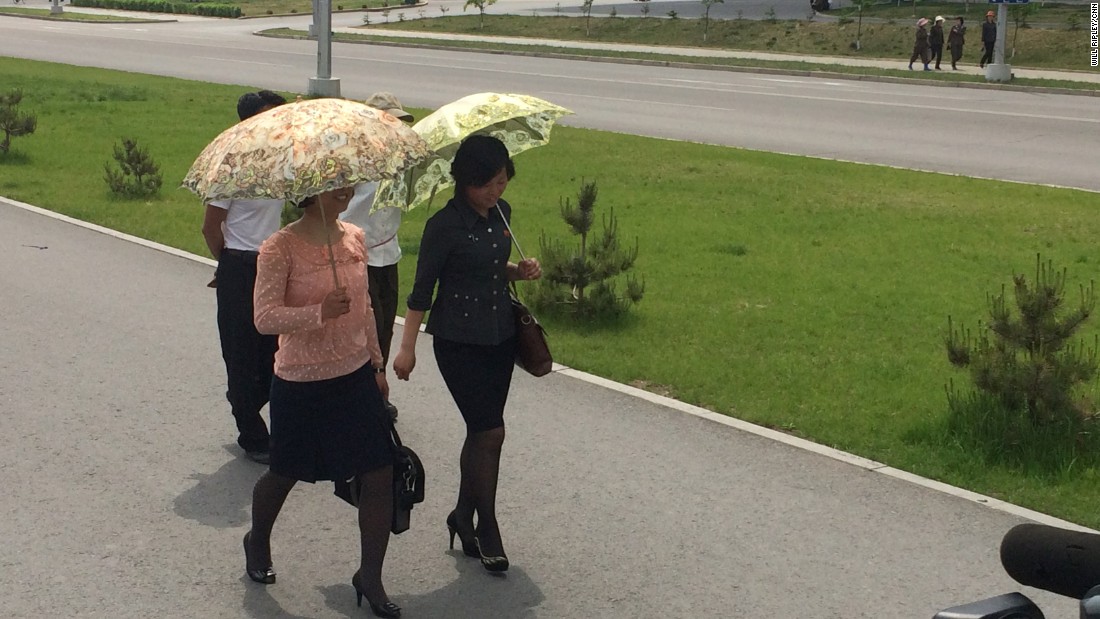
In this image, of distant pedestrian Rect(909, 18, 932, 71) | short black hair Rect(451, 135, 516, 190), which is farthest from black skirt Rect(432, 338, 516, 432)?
distant pedestrian Rect(909, 18, 932, 71)

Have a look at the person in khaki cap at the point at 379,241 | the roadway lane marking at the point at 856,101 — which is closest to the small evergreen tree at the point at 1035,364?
the person in khaki cap at the point at 379,241

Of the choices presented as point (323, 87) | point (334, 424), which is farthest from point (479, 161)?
point (323, 87)

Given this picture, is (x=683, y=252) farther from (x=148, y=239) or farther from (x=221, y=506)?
(x=221, y=506)

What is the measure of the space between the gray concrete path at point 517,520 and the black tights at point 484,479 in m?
0.19

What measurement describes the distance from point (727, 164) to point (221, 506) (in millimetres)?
12042

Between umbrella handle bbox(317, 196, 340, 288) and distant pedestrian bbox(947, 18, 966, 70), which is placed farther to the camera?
distant pedestrian bbox(947, 18, 966, 70)

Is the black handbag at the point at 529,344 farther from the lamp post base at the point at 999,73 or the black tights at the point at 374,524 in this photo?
the lamp post base at the point at 999,73

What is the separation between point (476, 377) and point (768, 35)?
41503 millimetres

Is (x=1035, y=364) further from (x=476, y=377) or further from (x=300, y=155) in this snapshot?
(x=300, y=155)

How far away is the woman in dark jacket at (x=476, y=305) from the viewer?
5.53 meters

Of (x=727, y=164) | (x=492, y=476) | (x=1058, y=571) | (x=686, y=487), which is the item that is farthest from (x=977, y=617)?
(x=727, y=164)

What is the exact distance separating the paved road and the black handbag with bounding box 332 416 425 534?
510 inches

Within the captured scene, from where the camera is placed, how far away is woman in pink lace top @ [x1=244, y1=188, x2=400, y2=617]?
507 cm

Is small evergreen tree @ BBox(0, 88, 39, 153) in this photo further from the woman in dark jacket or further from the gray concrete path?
the woman in dark jacket
